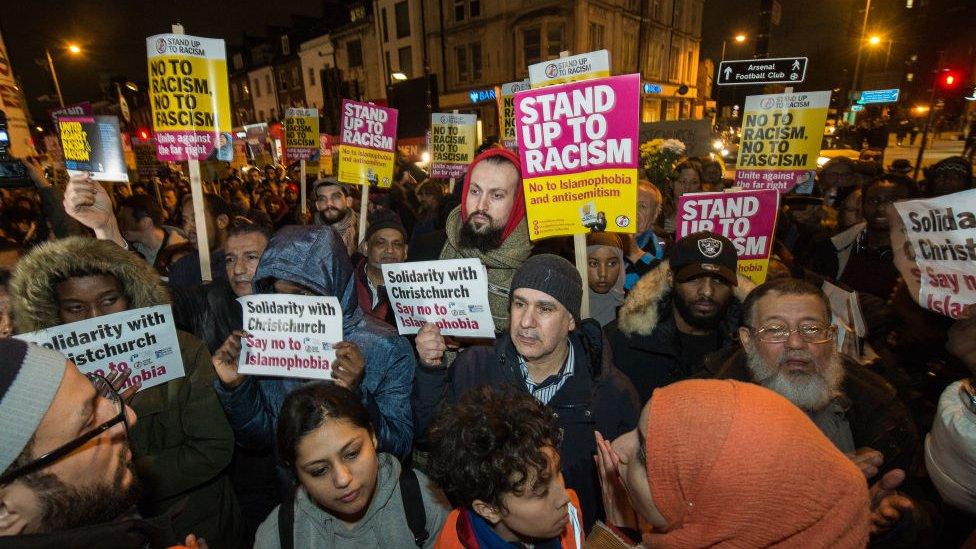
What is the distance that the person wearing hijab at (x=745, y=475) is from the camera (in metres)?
1.15

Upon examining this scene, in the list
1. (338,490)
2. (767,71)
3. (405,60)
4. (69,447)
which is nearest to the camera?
(69,447)

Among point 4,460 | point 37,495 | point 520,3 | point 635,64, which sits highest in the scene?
point 520,3

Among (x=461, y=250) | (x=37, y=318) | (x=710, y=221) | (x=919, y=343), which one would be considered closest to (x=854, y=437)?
(x=919, y=343)

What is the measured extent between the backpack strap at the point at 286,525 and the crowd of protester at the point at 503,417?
0.6 inches

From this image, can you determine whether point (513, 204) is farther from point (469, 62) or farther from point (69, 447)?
point (469, 62)

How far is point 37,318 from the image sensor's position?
7.55ft

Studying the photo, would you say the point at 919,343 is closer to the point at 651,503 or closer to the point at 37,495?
the point at 651,503

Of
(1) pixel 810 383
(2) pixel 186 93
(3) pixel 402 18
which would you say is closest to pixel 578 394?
(1) pixel 810 383

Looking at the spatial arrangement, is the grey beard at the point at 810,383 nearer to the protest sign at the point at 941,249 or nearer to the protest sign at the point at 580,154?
the protest sign at the point at 941,249

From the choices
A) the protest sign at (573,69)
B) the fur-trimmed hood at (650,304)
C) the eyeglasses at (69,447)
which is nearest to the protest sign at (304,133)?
the protest sign at (573,69)

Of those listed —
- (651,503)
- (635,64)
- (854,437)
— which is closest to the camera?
(651,503)

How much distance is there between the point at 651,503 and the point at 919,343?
3.37 meters

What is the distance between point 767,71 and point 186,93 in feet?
25.1

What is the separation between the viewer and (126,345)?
227 centimetres
